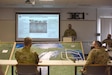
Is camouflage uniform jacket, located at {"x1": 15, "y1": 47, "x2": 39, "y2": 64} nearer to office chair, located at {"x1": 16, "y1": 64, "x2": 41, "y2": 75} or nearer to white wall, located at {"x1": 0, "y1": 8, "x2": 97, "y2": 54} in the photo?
office chair, located at {"x1": 16, "y1": 64, "x2": 41, "y2": 75}

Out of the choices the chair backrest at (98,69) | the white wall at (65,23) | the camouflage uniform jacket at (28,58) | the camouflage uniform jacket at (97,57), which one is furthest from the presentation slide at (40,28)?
the chair backrest at (98,69)

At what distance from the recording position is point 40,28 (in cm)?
1196

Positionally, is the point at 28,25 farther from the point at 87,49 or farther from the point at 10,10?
the point at 87,49

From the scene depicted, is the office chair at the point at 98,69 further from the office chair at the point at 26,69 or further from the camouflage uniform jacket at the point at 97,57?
the office chair at the point at 26,69

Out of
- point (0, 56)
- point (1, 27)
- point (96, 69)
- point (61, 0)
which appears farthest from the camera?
point (1, 27)

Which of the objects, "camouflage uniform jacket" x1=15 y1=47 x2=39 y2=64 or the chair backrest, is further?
"camouflage uniform jacket" x1=15 y1=47 x2=39 y2=64

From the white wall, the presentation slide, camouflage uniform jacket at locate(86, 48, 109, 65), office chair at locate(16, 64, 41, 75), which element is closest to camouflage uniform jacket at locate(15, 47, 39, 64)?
office chair at locate(16, 64, 41, 75)

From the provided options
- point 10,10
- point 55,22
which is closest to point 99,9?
point 55,22

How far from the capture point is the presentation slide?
464 inches

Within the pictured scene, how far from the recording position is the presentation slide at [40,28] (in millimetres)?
11797

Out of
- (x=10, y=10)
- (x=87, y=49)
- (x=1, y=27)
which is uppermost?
(x=10, y=10)

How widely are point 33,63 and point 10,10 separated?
25.6 ft

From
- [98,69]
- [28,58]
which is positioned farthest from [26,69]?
[98,69]

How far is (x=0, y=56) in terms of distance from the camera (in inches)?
242
